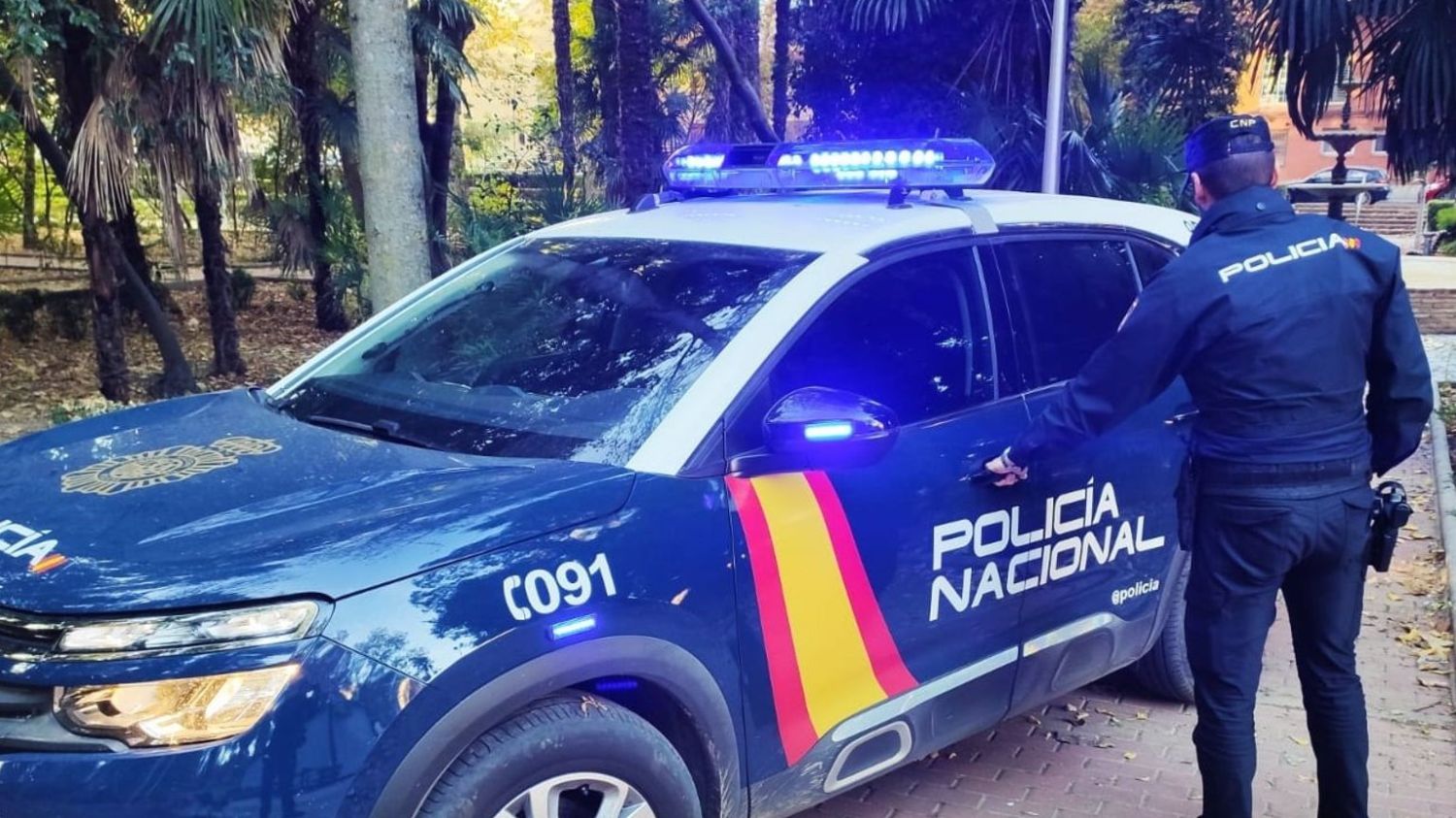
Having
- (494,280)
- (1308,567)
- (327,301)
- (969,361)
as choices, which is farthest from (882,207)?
(327,301)

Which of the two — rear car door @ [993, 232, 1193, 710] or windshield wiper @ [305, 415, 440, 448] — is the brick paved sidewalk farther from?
windshield wiper @ [305, 415, 440, 448]

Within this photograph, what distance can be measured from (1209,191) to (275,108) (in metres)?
7.46

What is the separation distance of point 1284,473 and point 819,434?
46.6 inches

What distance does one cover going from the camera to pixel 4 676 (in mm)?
2025

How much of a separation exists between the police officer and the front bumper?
1774 millimetres

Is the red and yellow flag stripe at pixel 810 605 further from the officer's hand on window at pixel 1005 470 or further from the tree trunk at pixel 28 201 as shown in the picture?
the tree trunk at pixel 28 201

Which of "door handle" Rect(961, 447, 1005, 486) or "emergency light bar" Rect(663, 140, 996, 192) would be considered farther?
"emergency light bar" Rect(663, 140, 996, 192)

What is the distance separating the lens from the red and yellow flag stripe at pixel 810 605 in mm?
2656

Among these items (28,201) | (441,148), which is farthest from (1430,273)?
(28,201)

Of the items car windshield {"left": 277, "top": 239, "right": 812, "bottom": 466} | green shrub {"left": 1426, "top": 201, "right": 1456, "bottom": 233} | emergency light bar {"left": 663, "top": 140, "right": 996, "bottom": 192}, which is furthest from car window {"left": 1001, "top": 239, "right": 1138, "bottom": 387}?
green shrub {"left": 1426, "top": 201, "right": 1456, "bottom": 233}

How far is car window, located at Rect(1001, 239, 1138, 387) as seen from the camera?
11.3ft

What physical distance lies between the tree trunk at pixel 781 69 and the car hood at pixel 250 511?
33.1 ft

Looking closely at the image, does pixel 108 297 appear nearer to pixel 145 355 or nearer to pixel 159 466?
pixel 145 355

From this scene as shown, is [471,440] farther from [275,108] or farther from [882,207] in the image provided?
[275,108]
